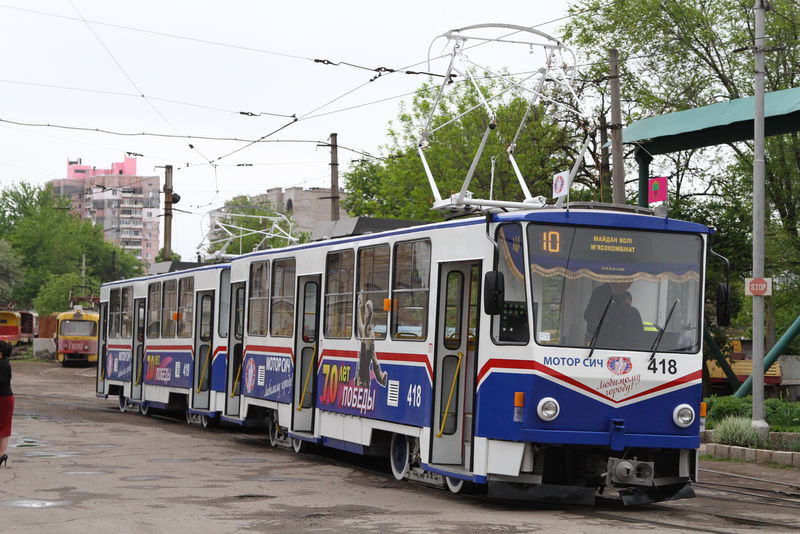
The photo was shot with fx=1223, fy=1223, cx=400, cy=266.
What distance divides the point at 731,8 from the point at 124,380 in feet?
69.1

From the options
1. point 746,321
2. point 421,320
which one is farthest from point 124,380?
point 746,321

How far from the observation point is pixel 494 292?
11758 mm

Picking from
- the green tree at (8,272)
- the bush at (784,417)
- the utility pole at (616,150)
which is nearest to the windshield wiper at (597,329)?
the bush at (784,417)

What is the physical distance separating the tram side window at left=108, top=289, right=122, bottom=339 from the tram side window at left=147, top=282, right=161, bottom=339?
2472mm

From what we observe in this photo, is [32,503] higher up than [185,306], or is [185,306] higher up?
[185,306]

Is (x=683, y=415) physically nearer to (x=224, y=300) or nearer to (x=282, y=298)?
(x=282, y=298)

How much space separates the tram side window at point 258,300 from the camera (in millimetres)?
19703

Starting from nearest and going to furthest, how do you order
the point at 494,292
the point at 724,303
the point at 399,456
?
the point at 494,292
the point at 724,303
the point at 399,456

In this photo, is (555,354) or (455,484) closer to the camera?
(555,354)

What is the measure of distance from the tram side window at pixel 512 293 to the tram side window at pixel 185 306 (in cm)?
1306

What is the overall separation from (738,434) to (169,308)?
1220 cm

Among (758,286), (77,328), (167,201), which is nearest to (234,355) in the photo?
(758,286)

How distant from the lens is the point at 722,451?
64.2ft

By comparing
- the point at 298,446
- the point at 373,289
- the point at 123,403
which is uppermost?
the point at 373,289
